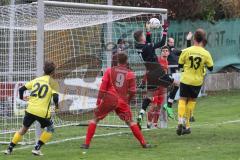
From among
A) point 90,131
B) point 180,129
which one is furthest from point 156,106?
point 90,131

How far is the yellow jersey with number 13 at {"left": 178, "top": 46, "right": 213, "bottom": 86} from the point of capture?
14266mm

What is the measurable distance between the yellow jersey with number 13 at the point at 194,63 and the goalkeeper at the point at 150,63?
1.18m

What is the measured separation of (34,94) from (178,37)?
1407 cm

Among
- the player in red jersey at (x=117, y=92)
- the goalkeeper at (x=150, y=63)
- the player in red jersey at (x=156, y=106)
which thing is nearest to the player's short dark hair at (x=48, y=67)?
the player in red jersey at (x=117, y=92)

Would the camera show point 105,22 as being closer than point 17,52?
No

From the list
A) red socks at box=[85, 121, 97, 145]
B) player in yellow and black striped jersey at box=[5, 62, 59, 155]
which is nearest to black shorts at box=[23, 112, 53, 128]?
player in yellow and black striped jersey at box=[5, 62, 59, 155]

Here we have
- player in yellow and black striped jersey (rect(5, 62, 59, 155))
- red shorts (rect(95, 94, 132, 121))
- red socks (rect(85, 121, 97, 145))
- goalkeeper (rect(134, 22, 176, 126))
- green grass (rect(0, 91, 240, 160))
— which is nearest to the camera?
green grass (rect(0, 91, 240, 160))

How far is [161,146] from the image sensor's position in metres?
13.4

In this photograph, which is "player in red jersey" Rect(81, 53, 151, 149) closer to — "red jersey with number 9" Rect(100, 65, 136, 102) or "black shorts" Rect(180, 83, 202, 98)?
"red jersey with number 9" Rect(100, 65, 136, 102)

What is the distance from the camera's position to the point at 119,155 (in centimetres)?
1237

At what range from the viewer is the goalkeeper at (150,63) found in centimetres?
1562

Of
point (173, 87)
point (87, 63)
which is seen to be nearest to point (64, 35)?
point (87, 63)

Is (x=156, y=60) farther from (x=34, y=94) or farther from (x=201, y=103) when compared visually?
(x=201, y=103)

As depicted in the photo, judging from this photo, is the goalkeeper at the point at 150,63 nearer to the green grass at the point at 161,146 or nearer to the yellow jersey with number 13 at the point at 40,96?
the green grass at the point at 161,146
